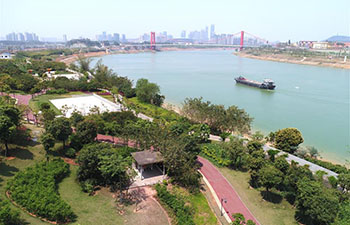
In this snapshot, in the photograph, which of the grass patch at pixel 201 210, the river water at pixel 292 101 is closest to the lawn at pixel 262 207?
the grass patch at pixel 201 210

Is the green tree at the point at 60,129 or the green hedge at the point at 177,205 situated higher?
the green tree at the point at 60,129

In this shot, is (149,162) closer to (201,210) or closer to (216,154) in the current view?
(201,210)

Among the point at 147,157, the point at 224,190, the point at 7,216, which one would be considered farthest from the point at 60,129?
the point at 224,190

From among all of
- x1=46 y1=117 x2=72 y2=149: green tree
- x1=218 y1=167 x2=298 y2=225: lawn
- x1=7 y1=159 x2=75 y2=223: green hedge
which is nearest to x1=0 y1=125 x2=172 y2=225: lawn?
x1=7 y1=159 x2=75 y2=223: green hedge

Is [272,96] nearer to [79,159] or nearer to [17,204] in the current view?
[79,159]

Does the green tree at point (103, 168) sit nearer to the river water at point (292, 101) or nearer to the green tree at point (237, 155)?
the green tree at point (237, 155)

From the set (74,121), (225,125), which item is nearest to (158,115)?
(225,125)
